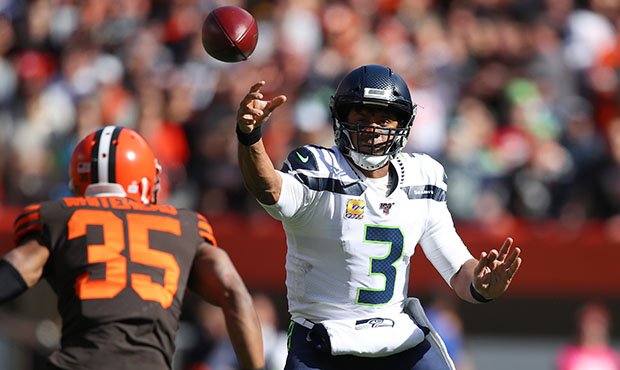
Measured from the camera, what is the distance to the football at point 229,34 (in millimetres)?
5004

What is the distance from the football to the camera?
197 inches

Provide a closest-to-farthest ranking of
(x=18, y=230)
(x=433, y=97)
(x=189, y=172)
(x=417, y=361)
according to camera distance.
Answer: (x=18, y=230)
(x=417, y=361)
(x=189, y=172)
(x=433, y=97)

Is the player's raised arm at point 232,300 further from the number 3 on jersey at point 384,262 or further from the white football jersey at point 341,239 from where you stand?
the number 3 on jersey at point 384,262

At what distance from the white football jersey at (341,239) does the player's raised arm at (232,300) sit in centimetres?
40

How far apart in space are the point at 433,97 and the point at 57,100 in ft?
13.2

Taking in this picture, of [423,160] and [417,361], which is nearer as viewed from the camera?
[417,361]

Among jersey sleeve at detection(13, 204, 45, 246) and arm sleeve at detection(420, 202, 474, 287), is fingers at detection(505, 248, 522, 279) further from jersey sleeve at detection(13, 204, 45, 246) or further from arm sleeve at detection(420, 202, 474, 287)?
jersey sleeve at detection(13, 204, 45, 246)

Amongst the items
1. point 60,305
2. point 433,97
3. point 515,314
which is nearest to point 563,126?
point 433,97

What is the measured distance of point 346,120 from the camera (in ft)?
16.4

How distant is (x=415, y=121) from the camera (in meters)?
10.1

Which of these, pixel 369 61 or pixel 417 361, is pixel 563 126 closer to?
pixel 369 61

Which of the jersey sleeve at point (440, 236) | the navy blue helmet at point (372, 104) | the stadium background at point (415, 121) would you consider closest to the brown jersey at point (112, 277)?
the navy blue helmet at point (372, 104)

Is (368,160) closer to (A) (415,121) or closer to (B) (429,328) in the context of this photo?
(B) (429,328)

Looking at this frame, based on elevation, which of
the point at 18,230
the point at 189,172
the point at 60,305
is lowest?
the point at 189,172
